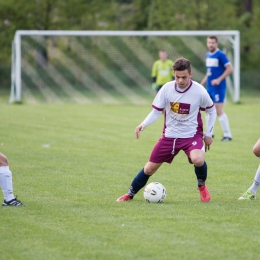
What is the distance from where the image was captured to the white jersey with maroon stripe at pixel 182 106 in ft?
22.9

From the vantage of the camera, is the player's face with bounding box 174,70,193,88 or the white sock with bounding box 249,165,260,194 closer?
the player's face with bounding box 174,70,193,88

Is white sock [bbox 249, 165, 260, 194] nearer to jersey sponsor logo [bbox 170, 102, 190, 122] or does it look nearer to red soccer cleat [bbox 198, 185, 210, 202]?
red soccer cleat [bbox 198, 185, 210, 202]

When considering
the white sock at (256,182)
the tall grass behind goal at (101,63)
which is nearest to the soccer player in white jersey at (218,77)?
the white sock at (256,182)

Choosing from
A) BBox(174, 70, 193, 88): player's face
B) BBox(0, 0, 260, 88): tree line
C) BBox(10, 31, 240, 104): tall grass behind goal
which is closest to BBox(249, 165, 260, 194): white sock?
BBox(174, 70, 193, 88): player's face

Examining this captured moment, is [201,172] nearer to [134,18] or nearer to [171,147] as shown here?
[171,147]

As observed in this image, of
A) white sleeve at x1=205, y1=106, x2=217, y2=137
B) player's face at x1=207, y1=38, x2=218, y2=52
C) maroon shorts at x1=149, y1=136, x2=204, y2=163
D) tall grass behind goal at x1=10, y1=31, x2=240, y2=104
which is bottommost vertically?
tall grass behind goal at x1=10, y1=31, x2=240, y2=104

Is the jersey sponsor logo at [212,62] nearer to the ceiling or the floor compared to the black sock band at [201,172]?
nearer to the ceiling

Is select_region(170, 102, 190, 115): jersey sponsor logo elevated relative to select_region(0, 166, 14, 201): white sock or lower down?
elevated

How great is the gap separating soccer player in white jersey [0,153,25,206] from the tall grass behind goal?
1804cm

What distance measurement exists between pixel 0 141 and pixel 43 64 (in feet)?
44.1

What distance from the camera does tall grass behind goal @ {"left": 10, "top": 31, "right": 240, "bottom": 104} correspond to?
2508cm

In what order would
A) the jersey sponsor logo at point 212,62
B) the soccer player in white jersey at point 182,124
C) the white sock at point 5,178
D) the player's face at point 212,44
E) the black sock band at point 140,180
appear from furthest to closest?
the jersey sponsor logo at point 212,62 < the player's face at point 212,44 < the black sock band at point 140,180 < the soccer player in white jersey at point 182,124 < the white sock at point 5,178

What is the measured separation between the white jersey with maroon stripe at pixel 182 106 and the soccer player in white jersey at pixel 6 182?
1.80 m

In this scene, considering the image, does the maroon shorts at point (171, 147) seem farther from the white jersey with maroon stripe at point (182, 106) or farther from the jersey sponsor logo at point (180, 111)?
the jersey sponsor logo at point (180, 111)
